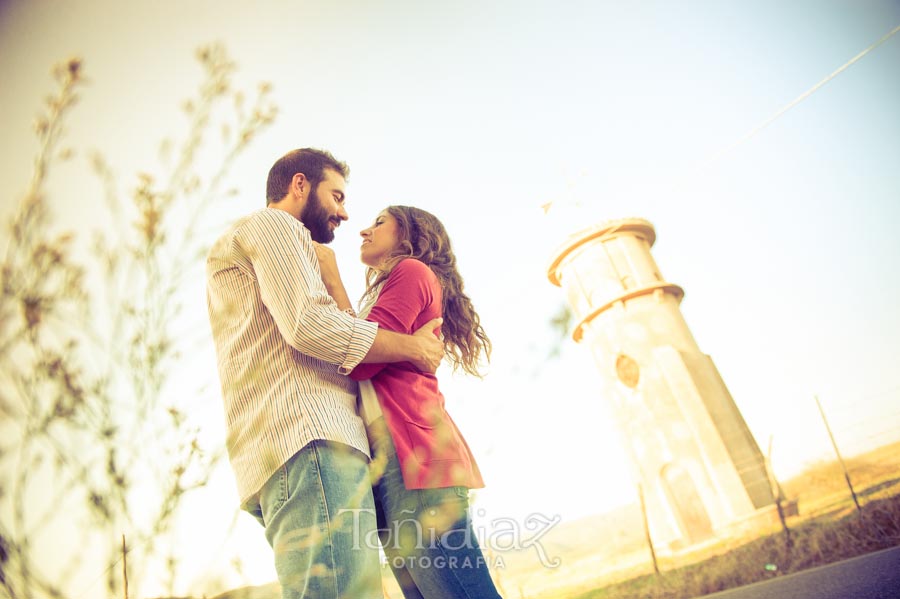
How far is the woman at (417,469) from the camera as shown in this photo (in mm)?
1287

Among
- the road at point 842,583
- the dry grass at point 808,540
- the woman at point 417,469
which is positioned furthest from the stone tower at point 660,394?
the woman at point 417,469

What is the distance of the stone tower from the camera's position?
10711 mm

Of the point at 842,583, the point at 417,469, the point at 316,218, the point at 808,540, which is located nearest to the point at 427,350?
the point at 417,469

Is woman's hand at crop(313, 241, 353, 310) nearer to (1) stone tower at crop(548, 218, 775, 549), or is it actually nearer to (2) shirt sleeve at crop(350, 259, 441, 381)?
(2) shirt sleeve at crop(350, 259, 441, 381)

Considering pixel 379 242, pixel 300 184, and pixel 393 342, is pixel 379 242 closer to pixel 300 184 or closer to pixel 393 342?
pixel 300 184

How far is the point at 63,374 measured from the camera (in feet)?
Result: 2.42

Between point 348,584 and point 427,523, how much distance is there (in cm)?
25

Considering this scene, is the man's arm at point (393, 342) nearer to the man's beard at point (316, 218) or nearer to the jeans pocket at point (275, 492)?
the man's beard at point (316, 218)

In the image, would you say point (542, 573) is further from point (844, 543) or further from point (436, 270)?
point (436, 270)

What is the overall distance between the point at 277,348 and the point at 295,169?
2.22 ft

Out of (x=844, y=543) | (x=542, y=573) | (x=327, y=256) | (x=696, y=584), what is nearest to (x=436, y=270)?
(x=327, y=256)

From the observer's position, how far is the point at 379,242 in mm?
2039

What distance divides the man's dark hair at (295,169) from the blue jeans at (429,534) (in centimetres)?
82

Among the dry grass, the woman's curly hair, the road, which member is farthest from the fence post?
the woman's curly hair
